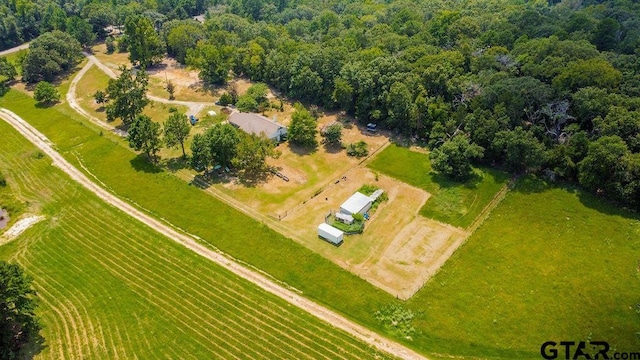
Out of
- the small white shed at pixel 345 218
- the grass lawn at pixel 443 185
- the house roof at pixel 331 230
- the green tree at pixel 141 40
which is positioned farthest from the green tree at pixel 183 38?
the house roof at pixel 331 230

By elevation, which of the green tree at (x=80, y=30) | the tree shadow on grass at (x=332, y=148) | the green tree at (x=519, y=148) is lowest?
the green tree at (x=80, y=30)

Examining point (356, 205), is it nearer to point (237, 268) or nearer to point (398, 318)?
point (237, 268)

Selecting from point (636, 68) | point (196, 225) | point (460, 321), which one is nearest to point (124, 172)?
point (196, 225)

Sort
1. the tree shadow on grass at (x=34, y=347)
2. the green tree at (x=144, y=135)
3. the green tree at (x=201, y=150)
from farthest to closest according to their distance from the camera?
the green tree at (x=144, y=135) → the green tree at (x=201, y=150) → the tree shadow on grass at (x=34, y=347)

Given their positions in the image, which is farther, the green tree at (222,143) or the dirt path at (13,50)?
the dirt path at (13,50)

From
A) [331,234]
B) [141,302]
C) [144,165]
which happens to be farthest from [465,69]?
[141,302]

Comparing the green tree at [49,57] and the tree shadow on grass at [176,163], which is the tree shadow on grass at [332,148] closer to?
the tree shadow on grass at [176,163]
